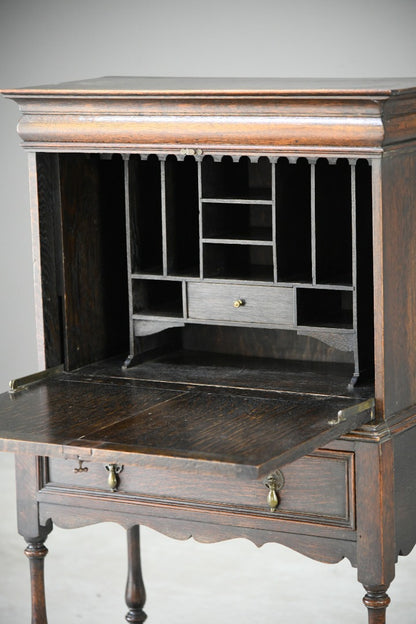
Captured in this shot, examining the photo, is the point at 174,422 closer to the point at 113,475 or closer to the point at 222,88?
the point at 113,475

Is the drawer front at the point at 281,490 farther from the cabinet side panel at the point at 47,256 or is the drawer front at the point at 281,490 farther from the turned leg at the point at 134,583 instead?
the turned leg at the point at 134,583

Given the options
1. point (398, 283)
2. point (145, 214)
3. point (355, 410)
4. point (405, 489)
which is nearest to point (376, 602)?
point (405, 489)

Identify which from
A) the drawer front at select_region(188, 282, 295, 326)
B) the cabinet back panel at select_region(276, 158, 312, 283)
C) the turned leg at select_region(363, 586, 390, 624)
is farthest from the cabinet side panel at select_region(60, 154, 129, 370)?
the turned leg at select_region(363, 586, 390, 624)

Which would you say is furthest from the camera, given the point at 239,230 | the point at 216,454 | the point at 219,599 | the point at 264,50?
the point at 264,50

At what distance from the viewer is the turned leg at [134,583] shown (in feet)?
14.9

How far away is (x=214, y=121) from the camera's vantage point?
140 inches

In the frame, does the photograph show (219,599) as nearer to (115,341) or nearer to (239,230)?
(115,341)

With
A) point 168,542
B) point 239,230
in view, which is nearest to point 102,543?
point 168,542

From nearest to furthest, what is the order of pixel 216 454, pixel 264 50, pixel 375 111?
pixel 216 454
pixel 375 111
pixel 264 50

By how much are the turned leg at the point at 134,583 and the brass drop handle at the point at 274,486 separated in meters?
1.02

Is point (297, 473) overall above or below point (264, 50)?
below

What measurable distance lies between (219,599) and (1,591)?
2.78ft

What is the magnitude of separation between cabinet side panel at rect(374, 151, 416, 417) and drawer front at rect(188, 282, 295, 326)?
32cm

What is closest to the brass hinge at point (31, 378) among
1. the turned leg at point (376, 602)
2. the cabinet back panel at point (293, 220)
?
the cabinet back panel at point (293, 220)
